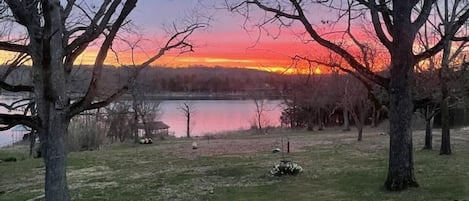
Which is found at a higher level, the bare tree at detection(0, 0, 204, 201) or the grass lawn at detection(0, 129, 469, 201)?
the bare tree at detection(0, 0, 204, 201)

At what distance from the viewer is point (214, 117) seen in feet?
232

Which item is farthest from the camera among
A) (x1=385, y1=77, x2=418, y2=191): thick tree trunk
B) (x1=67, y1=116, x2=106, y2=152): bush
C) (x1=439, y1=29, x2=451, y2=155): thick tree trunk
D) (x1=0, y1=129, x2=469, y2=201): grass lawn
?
(x1=67, y1=116, x2=106, y2=152): bush

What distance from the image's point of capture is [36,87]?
7.17 meters

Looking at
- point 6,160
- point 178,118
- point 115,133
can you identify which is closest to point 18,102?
point 6,160

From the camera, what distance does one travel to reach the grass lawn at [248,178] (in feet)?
37.1

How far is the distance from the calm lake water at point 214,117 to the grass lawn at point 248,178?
96.8 ft

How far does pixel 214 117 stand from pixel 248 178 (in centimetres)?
5633

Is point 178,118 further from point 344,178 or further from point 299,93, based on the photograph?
point 344,178

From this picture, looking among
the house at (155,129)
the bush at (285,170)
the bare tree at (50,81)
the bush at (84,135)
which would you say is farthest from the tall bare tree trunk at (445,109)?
the house at (155,129)

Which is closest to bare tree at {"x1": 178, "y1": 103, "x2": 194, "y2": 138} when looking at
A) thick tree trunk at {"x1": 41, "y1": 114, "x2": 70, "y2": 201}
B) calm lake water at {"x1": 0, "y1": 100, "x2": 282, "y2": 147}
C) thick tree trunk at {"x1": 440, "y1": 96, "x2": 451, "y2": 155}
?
calm lake water at {"x1": 0, "y1": 100, "x2": 282, "y2": 147}

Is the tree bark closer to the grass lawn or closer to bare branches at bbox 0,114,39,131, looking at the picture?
the grass lawn

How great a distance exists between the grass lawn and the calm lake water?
2951 cm

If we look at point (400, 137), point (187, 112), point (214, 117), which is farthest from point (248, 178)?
point (214, 117)

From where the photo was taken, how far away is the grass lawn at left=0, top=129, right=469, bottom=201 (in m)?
11.3
